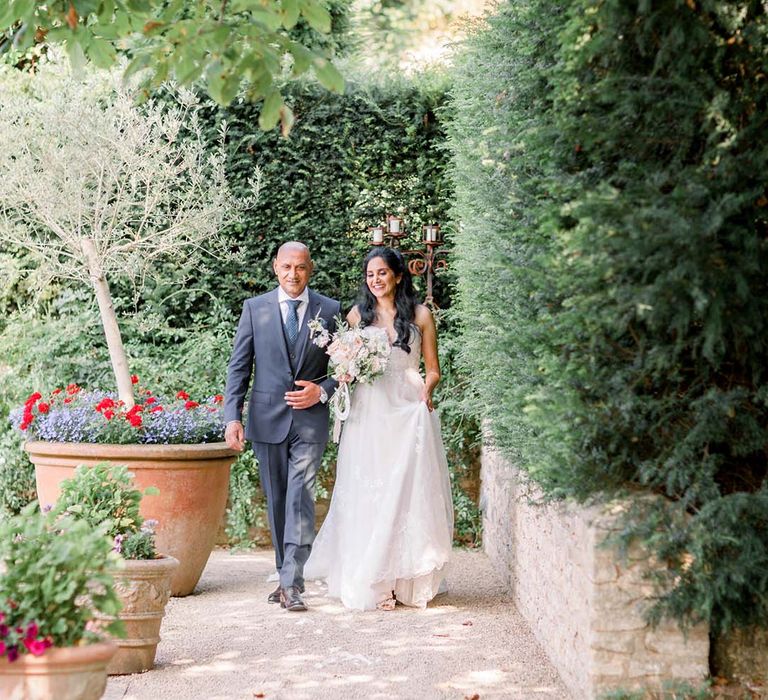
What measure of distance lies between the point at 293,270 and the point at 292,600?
2.02 meters

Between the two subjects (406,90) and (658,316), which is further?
(406,90)

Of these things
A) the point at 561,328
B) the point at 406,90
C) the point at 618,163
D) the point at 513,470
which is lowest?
the point at 513,470

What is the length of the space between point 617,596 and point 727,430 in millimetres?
787

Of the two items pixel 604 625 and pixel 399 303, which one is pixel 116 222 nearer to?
pixel 399 303

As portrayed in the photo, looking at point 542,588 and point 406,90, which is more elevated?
point 406,90

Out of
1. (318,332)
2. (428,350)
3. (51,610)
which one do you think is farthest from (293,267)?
(51,610)

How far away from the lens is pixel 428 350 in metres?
7.08

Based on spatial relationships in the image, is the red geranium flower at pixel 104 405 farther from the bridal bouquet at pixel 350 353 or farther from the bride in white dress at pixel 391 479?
the bride in white dress at pixel 391 479

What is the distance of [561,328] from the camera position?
4352 mm

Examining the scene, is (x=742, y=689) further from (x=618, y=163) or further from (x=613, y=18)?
(x=613, y=18)

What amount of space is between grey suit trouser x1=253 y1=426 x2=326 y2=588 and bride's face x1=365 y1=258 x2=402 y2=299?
3.65 feet

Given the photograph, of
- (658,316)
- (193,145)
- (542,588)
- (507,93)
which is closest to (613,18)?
(658,316)

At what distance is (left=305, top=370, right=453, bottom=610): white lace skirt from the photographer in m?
6.65

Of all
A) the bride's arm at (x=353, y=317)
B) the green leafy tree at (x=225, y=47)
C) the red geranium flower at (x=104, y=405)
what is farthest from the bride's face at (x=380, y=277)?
the green leafy tree at (x=225, y=47)
